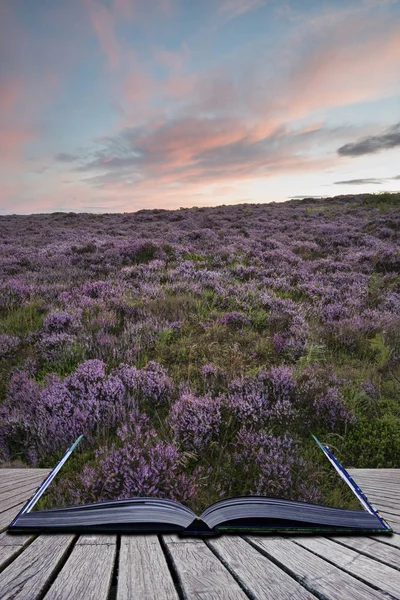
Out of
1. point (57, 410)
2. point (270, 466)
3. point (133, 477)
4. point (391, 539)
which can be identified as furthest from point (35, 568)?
point (57, 410)

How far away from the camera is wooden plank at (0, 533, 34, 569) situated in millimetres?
1092

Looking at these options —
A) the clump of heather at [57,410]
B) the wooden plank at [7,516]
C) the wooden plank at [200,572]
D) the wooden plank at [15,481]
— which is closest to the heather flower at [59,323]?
the clump of heather at [57,410]

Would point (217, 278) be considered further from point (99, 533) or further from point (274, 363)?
point (99, 533)

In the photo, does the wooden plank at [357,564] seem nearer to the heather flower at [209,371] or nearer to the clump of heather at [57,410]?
the clump of heather at [57,410]

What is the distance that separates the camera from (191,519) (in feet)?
4.42

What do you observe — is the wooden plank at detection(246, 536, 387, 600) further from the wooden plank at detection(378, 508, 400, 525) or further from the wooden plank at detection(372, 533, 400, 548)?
the wooden plank at detection(378, 508, 400, 525)

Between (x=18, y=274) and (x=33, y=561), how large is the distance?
9781mm

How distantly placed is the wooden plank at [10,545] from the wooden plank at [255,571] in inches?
27.1

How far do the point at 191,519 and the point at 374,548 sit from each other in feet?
2.32

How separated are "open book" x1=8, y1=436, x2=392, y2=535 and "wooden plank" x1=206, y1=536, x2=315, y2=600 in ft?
0.27

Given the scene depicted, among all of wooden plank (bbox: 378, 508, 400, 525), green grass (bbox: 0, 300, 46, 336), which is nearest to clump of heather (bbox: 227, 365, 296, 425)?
wooden plank (bbox: 378, 508, 400, 525)

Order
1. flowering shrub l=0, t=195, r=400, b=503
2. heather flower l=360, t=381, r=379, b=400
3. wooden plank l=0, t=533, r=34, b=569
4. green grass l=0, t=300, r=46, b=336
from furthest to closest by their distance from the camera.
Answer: green grass l=0, t=300, r=46, b=336, heather flower l=360, t=381, r=379, b=400, flowering shrub l=0, t=195, r=400, b=503, wooden plank l=0, t=533, r=34, b=569

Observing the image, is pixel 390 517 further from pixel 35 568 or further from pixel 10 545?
pixel 10 545

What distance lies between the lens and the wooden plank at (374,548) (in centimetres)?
112
